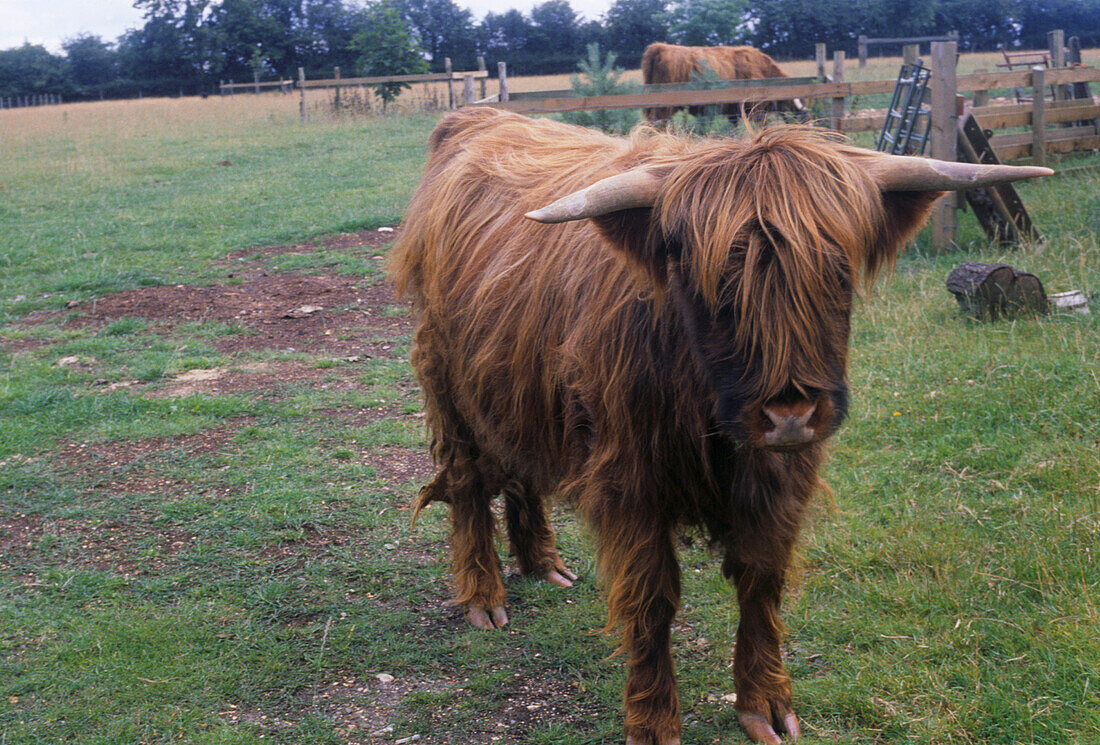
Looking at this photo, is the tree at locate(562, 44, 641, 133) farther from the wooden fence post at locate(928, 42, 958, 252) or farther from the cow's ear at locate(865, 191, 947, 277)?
the cow's ear at locate(865, 191, 947, 277)

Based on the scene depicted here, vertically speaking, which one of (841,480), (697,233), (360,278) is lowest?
(841,480)

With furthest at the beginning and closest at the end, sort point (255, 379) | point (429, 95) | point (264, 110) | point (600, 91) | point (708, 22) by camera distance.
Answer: point (708, 22) < point (264, 110) < point (429, 95) < point (600, 91) < point (255, 379)

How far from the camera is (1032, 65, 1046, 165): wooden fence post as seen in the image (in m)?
9.75

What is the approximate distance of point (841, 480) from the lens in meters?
4.43

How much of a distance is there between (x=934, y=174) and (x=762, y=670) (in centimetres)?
160

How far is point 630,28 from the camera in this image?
175 feet

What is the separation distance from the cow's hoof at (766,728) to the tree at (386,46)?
29254 millimetres

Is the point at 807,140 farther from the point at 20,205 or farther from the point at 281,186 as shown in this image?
the point at 20,205

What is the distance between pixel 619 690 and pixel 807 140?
2.00m

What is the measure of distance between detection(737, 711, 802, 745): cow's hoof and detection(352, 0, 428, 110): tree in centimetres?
2925

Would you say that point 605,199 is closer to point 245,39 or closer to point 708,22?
point 708,22

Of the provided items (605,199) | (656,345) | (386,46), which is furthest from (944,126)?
(386,46)

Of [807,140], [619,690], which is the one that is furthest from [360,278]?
[807,140]

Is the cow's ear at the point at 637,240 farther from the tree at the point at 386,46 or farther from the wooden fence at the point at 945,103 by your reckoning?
the tree at the point at 386,46
